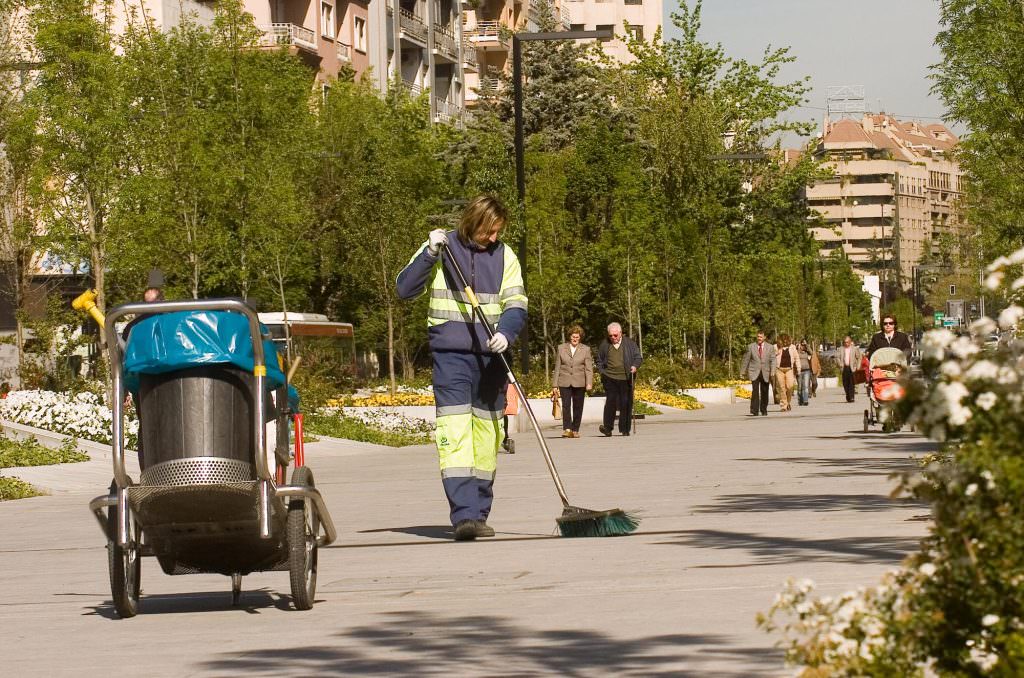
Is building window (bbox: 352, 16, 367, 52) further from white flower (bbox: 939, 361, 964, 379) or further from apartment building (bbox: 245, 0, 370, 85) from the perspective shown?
white flower (bbox: 939, 361, 964, 379)

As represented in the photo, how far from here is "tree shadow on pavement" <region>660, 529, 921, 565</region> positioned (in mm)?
9469

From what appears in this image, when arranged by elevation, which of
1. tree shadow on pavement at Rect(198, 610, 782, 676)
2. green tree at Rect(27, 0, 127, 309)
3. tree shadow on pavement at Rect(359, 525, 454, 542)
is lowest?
tree shadow on pavement at Rect(359, 525, 454, 542)

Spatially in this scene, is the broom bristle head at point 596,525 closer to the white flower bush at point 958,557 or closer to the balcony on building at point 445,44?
the white flower bush at point 958,557

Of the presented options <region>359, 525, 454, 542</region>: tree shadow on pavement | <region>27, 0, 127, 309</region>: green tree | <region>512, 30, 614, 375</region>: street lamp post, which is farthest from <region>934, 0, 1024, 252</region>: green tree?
<region>359, 525, 454, 542</region>: tree shadow on pavement

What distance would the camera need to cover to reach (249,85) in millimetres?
39062

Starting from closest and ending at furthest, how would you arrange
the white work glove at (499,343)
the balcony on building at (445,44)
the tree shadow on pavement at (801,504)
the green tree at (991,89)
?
the white work glove at (499,343)
the tree shadow on pavement at (801,504)
the green tree at (991,89)
the balcony on building at (445,44)

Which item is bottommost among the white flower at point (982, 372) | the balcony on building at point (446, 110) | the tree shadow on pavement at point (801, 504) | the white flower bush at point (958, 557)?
Answer: the tree shadow on pavement at point (801, 504)

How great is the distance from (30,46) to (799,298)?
54727mm

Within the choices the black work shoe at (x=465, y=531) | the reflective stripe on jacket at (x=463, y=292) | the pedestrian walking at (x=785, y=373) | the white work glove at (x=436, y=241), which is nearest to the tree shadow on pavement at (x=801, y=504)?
the black work shoe at (x=465, y=531)

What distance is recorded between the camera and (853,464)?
1889cm

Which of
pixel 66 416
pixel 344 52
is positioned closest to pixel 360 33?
pixel 344 52

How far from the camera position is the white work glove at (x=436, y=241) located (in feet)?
36.8

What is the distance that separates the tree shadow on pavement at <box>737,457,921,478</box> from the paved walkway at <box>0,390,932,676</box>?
0.16 m

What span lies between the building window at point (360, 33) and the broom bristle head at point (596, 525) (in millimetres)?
61255
